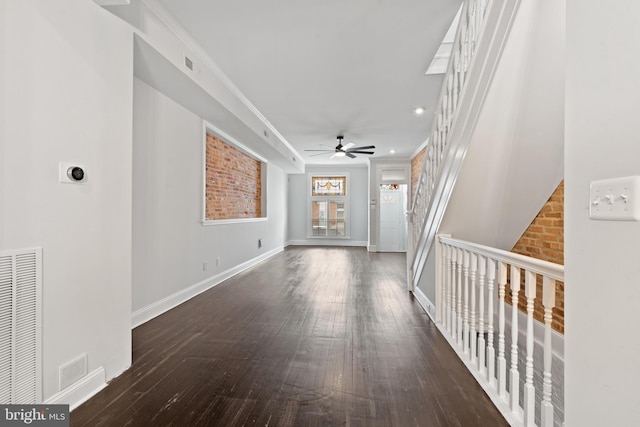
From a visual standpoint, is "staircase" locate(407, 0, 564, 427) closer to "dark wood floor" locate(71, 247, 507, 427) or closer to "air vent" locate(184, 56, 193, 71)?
"dark wood floor" locate(71, 247, 507, 427)

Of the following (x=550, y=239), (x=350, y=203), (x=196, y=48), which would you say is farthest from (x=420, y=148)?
(x=196, y=48)

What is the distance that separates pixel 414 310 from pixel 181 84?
11.6 feet

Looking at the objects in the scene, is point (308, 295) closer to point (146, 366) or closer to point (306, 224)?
point (146, 366)

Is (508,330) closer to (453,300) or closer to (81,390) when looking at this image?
(453,300)

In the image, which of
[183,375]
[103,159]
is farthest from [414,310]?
[103,159]

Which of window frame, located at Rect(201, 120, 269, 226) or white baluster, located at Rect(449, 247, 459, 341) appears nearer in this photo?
white baluster, located at Rect(449, 247, 459, 341)

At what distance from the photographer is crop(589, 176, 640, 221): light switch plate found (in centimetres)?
73

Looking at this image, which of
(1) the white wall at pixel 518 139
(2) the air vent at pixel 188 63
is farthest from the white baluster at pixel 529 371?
(2) the air vent at pixel 188 63

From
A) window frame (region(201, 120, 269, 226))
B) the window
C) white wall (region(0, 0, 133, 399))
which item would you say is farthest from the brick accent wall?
the window

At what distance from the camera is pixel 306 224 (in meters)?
9.77

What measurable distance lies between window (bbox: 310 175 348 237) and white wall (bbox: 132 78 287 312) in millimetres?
5219

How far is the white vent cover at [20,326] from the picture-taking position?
1342mm

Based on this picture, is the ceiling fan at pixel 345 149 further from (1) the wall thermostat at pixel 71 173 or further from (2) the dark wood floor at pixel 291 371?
(1) the wall thermostat at pixel 71 173

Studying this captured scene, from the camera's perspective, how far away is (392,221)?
8.50 m
